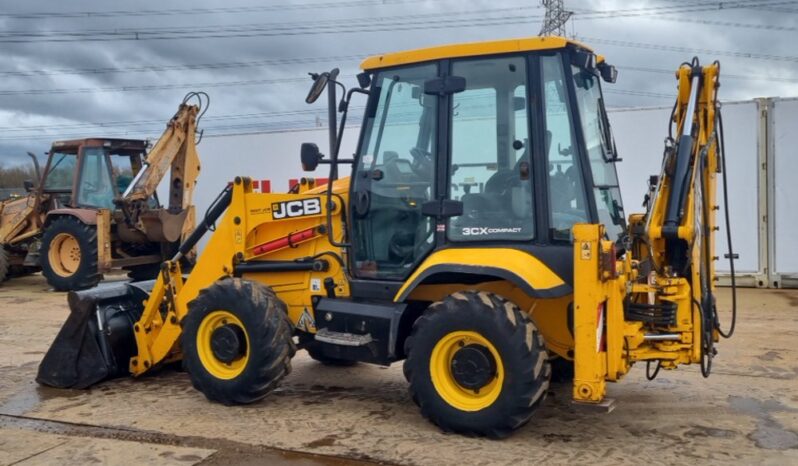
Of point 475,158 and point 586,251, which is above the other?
point 475,158

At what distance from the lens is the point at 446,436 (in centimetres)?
484

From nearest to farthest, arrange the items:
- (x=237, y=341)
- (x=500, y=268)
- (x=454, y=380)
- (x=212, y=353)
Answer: (x=500, y=268) → (x=454, y=380) → (x=237, y=341) → (x=212, y=353)

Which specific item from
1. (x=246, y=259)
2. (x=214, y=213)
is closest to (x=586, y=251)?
(x=246, y=259)

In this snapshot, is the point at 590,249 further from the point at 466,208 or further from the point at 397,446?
the point at 397,446

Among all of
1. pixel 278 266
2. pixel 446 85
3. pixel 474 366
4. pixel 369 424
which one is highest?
pixel 446 85

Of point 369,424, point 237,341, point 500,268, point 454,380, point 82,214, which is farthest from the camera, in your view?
point 82,214

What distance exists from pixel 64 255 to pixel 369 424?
9.44 meters

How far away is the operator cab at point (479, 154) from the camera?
4.87 meters

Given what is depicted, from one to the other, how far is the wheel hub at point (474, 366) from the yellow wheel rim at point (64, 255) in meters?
9.78

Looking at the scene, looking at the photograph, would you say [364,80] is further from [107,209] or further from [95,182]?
[95,182]

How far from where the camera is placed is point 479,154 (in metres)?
5.04

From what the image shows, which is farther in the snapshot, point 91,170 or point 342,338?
point 91,170

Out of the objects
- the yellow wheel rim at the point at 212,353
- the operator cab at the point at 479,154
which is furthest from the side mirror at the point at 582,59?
the yellow wheel rim at the point at 212,353

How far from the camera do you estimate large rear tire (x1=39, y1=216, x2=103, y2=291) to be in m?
12.4
